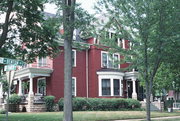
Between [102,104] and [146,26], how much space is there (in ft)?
52.4

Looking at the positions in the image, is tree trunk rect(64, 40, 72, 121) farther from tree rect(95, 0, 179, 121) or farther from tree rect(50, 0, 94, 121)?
tree rect(95, 0, 179, 121)

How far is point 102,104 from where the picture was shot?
2714cm

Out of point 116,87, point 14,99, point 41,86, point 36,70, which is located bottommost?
point 14,99

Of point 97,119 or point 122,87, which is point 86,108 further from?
point 97,119

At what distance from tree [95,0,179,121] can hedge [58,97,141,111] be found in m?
13.1

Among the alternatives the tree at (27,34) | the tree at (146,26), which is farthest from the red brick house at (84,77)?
the tree at (146,26)

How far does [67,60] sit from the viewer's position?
11.3 m

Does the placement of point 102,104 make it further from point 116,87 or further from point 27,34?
point 27,34

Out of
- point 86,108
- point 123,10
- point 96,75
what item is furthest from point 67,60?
point 96,75

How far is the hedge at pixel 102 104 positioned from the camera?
85.5 feet

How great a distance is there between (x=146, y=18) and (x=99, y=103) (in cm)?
1598

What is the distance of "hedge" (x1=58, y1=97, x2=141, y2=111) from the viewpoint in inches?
1026

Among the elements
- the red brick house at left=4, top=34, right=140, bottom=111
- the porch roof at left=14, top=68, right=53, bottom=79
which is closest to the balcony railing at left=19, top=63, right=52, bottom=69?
the red brick house at left=4, top=34, right=140, bottom=111

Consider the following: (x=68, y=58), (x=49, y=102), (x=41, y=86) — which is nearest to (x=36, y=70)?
(x=41, y=86)
